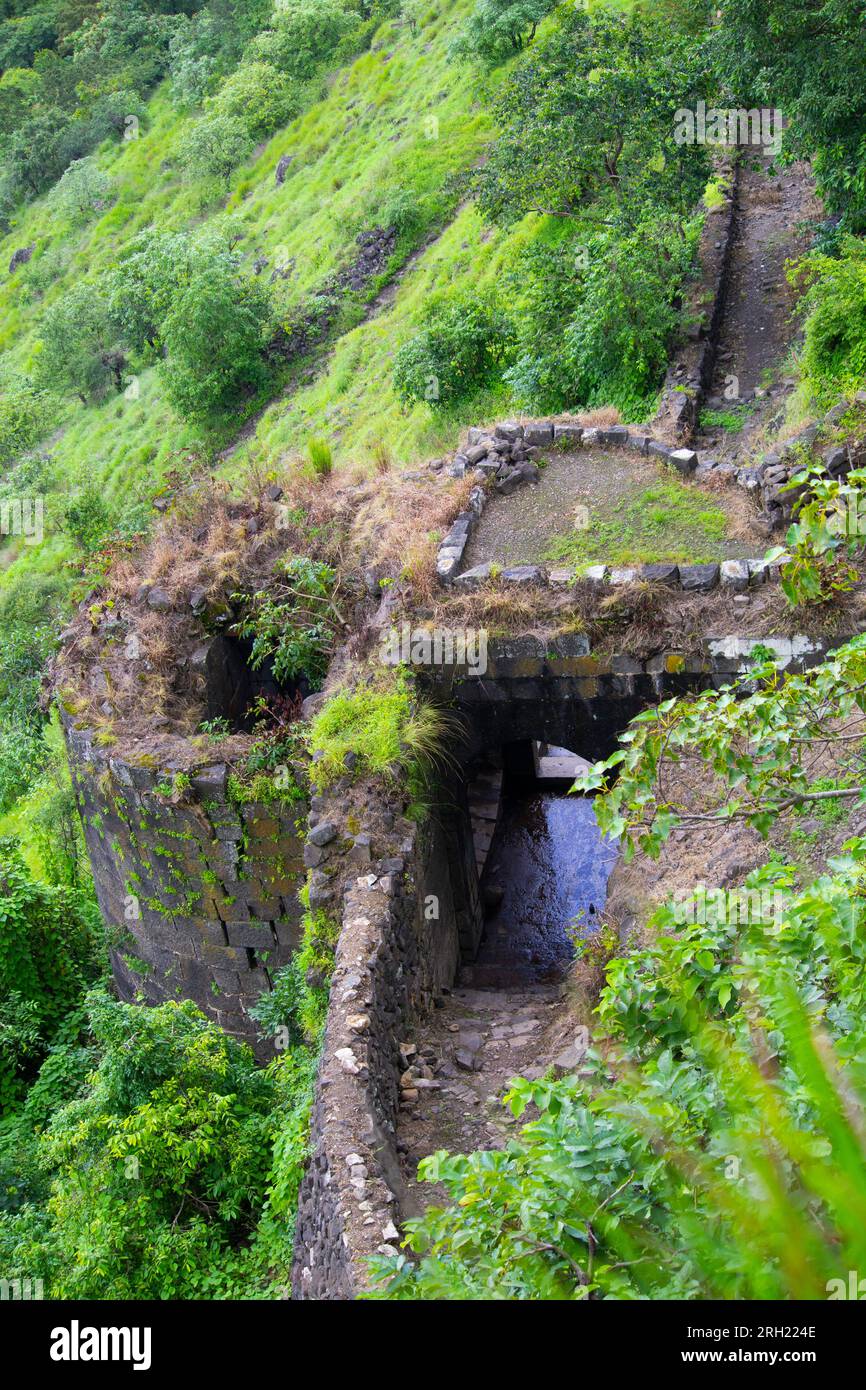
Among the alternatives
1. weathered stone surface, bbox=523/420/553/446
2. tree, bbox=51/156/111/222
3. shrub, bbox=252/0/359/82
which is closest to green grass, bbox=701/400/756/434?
weathered stone surface, bbox=523/420/553/446

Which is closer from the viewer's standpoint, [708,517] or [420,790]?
[420,790]

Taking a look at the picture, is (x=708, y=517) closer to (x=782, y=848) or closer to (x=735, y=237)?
(x=782, y=848)

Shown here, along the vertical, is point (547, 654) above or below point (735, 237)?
below

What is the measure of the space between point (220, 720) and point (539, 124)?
471 inches

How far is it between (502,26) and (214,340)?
9.48 metres

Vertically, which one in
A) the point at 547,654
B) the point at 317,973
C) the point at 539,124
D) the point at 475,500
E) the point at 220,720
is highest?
the point at 539,124

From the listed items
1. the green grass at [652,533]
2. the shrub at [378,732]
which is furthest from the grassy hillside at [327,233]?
the shrub at [378,732]

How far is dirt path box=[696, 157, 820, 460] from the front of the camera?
14547 mm

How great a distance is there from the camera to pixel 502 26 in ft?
88.7

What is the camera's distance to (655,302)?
1545 centimetres

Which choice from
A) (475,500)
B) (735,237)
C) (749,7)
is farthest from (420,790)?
(735,237)

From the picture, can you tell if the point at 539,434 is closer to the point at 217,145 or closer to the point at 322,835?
the point at 322,835

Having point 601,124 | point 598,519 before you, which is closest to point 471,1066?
point 598,519

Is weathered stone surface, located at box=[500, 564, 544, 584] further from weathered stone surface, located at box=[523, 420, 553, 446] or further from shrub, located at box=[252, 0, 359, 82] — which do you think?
shrub, located at box=[252, 0, 359, 82]
